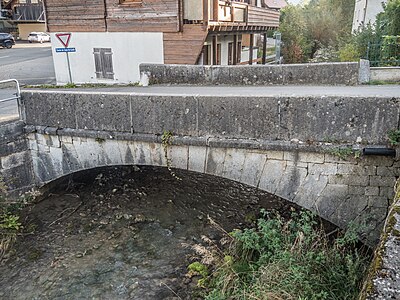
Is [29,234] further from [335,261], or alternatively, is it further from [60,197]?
[335,261]

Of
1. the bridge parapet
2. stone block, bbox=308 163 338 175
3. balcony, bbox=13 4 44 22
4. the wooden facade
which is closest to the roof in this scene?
the wooden facade

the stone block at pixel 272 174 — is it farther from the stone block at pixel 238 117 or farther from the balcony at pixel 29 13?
the balcony at pixel 29 13

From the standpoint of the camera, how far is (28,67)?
806 inches

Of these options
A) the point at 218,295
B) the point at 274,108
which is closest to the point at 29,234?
the point at 218,295

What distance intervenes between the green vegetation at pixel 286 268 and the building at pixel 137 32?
25.9ft

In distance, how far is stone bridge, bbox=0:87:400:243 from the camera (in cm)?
493

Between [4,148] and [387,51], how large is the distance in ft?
33.7

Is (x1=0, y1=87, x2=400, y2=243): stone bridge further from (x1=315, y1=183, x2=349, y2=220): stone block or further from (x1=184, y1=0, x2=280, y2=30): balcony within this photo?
(x1=184, y1=0, x2=280, y2=30): balcony

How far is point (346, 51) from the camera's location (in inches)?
580

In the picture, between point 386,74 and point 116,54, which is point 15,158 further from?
point 386,74

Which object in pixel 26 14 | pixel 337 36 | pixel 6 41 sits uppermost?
pixel 26 14

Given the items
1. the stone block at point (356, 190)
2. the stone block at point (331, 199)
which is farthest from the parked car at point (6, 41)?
the stone block at point (356, 190)

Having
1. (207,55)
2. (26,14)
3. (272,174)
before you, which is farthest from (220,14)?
(26,14)

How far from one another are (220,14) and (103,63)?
15.5 feet
